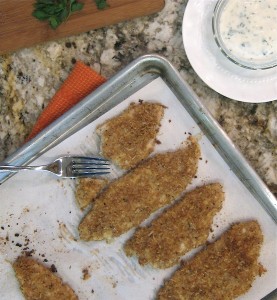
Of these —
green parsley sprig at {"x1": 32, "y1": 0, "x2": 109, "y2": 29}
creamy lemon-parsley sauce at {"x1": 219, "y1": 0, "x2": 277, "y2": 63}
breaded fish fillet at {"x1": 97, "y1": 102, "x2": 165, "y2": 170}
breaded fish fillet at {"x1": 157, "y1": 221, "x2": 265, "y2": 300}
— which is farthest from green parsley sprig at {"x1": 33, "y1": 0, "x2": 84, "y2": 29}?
breaded fish fillet at {"x1": 157, "y1": 221, "x2": 265, "y2": 300}

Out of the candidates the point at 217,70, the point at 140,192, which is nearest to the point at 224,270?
the point at 140,192

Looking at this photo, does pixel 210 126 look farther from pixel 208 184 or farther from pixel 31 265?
pixel 31 265

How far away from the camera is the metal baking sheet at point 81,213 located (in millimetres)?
1558

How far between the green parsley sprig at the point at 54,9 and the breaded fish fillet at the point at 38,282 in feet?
2.49

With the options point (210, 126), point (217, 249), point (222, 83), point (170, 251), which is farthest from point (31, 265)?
point (222, 83)

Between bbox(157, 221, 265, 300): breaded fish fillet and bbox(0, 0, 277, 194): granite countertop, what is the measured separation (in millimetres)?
235

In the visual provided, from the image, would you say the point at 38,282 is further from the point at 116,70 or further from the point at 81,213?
the point at 116,70

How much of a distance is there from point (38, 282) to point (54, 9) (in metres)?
0.85

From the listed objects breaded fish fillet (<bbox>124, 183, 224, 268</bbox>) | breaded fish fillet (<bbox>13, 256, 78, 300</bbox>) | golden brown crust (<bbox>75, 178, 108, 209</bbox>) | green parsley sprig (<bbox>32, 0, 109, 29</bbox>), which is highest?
green parsley sprig (<bbox>32, 0, 109, 29</bbox>)

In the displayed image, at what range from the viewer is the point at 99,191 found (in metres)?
1.58

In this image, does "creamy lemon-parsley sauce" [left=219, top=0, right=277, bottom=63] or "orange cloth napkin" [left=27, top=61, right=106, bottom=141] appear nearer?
"creamy lemon-parsley sauce" [left=219, top=0, right=277, bottom=63]

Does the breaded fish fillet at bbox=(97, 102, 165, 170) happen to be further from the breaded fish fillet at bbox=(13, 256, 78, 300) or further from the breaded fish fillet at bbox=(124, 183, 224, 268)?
the breaded fish fillet at bbox=(13, 256, 78, 300)

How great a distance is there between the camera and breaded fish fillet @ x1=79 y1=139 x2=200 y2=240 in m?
1.56

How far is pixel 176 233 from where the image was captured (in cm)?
156
